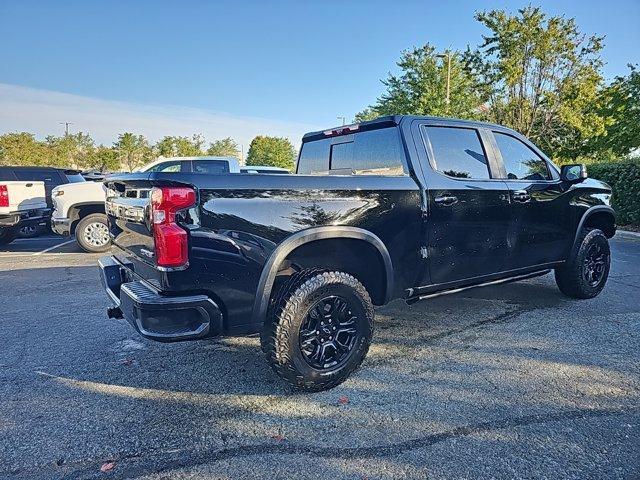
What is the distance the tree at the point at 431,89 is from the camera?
67.7 feet

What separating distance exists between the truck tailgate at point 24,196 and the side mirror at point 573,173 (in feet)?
30.4

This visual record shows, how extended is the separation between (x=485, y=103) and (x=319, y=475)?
70.0ft

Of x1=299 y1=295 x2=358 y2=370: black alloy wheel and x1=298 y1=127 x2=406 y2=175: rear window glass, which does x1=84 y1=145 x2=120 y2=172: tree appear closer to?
x1=298 y1=127 x2=406 y2=175: rear window glass

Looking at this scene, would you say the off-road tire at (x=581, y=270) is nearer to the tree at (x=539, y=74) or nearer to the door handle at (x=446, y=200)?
the door handle at (x=446, y=200)

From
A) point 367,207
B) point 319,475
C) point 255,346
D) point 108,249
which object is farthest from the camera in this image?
point 108,249

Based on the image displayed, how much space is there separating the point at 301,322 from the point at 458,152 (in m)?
2.02

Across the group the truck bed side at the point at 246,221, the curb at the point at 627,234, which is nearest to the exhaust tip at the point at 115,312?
the truck bed side at the point at 246,221

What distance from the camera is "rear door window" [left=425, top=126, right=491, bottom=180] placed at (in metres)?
3.53

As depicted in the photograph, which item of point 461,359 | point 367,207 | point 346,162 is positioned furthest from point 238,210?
point 461,359

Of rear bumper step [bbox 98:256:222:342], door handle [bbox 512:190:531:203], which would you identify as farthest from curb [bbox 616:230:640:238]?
rear bumper step [bbox 98:256:222:342]

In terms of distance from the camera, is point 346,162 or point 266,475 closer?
point 266,475

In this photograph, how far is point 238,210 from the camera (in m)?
2.55

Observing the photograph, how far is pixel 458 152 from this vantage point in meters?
3.69

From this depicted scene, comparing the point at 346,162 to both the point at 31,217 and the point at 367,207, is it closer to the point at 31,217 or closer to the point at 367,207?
the point at 367,207
